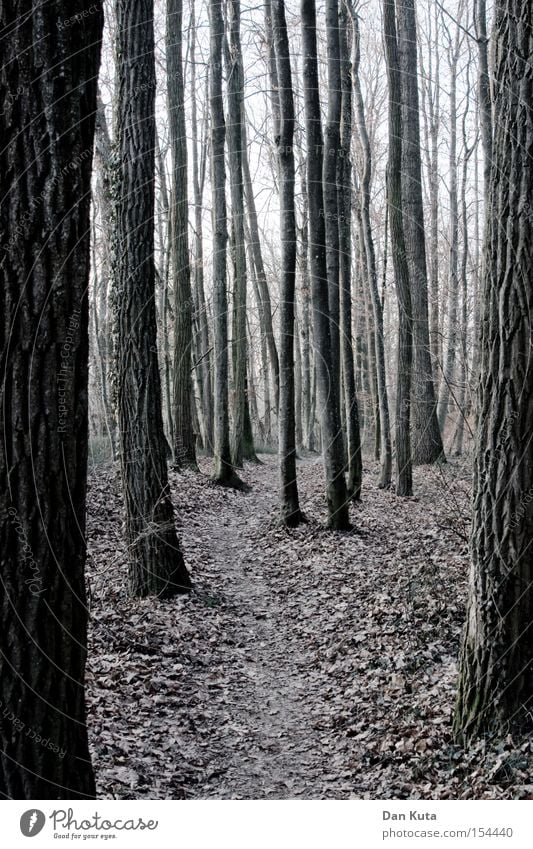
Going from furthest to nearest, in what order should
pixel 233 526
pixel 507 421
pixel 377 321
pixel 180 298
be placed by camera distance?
pixel 180 298 → pixel 377 321 → pixel 233 526 → pixel 507 421

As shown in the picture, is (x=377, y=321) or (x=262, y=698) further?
(x=377, y=321)

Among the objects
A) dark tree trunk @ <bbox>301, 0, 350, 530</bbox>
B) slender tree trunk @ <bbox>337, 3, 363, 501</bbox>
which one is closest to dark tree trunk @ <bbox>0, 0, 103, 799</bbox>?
dark tree trunk @ <bbox>301, 0, 350, 530</bbox>

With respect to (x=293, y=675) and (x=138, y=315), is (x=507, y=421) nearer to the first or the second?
(x=293, y=675)

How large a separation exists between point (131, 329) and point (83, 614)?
4.86 metres

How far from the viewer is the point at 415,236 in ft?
55.3

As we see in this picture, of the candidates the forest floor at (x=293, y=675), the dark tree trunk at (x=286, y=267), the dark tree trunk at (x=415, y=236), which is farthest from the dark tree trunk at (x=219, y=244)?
the forest floor at (x=293, y=675)

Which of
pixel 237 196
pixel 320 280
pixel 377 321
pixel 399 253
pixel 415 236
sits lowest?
pixel 377 321

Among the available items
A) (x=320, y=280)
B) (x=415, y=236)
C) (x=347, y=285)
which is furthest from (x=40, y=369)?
(x=415, y=236)

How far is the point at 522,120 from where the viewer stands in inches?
174

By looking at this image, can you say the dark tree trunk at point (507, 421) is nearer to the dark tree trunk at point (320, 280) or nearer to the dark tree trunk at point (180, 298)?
the dark tree trunk at point (320, 280)

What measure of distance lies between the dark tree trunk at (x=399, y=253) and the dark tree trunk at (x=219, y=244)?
144 inches

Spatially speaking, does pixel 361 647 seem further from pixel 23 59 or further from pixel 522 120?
pixel 23 59

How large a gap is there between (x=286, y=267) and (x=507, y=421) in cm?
756
